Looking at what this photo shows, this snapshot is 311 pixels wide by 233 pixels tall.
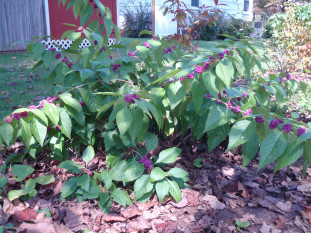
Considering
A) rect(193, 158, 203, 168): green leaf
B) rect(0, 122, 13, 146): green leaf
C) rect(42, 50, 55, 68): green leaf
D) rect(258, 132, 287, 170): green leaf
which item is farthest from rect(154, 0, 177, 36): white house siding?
rect(258, 132, 287, 170): green leaf

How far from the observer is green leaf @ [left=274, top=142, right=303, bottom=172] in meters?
1.48

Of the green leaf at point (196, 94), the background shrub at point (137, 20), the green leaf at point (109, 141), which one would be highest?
the background shrub at point (137, 20)

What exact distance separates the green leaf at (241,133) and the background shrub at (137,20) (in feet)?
55.6

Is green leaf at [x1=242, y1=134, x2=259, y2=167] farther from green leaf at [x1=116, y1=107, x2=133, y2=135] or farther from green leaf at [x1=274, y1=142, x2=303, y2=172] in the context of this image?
green leaf at [x1=116, y1=107, x2=133, y2=135]

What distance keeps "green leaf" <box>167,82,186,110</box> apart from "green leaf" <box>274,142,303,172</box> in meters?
0.69

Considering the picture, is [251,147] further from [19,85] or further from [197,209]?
[19,85]

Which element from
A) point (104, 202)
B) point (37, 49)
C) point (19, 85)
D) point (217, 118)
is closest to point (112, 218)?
point (104, 202)

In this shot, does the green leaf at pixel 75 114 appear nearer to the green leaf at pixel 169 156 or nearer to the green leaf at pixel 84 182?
the green leaf at pixel 84 182

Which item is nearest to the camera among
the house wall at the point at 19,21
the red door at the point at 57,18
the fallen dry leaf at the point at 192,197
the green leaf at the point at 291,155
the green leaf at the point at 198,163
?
the green leaf at the point at 291,155

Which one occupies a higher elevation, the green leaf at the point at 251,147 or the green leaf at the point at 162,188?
the green leaf at the point at 251,147

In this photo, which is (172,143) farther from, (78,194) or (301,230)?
(301,230)

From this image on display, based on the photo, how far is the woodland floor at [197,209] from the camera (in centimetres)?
203

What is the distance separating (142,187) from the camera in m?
2.08

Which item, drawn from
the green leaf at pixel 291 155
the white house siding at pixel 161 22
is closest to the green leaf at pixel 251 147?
the green leaf at pixel 291 155
